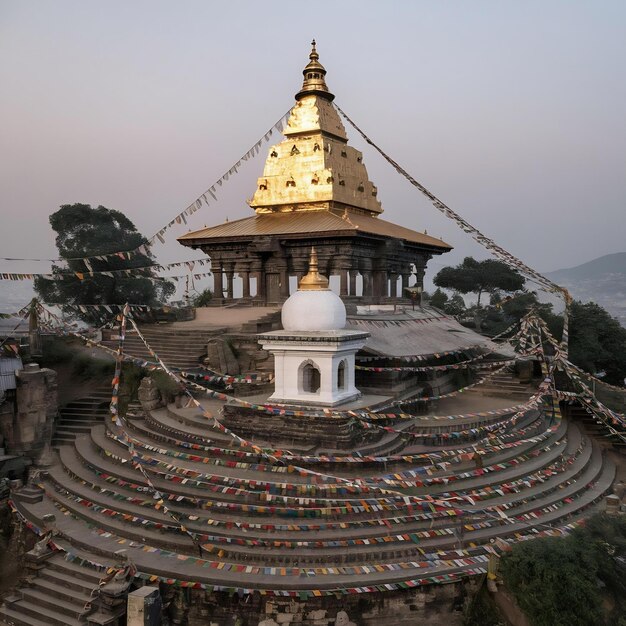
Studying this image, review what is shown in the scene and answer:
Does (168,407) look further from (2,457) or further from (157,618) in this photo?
(157,618)

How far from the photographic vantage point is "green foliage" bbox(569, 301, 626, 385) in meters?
17.8

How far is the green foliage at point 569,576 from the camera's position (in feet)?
20.2

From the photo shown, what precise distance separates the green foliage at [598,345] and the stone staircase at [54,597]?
50.6 ft

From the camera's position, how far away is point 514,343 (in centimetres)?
1923

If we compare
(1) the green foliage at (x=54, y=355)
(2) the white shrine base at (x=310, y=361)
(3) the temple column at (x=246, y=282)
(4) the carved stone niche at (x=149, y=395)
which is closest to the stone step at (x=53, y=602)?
(2) the white shrine base at (x=310, y=361)

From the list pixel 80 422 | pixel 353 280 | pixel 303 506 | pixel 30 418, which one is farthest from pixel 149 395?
pixel 353 280

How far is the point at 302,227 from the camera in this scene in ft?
52.5

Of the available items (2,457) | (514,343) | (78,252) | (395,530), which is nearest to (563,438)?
(395,530)

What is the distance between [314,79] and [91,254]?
38.1ft

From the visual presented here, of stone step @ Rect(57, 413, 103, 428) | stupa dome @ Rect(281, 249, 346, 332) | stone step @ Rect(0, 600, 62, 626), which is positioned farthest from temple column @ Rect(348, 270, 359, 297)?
stone step @ Rect(0, 600, 62, 626)

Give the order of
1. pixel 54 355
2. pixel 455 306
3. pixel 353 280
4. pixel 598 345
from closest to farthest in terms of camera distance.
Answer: pixel 54 355, pixel 353 280, pixel 598 345, pixel 455 306

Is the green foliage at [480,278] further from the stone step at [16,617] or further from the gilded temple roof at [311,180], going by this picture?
the stone step at [16,617]

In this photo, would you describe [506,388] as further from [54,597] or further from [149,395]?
[54,597]

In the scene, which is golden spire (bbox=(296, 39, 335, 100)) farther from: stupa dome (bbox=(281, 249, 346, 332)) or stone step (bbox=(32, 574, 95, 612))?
stone step (bbox=(32, 574, 95, 612))
